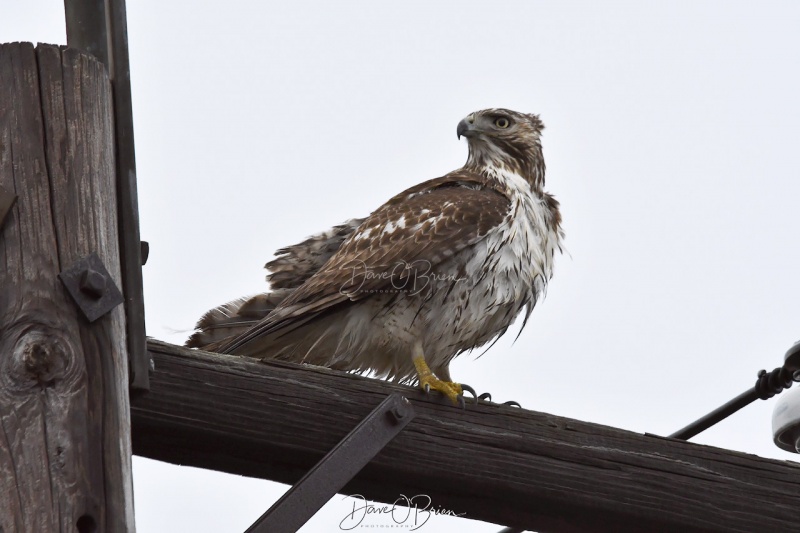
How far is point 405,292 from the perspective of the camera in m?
4.65

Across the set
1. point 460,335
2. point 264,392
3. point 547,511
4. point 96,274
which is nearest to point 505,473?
point 547,511

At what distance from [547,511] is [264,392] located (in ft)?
3.18

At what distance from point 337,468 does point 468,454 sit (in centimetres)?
53

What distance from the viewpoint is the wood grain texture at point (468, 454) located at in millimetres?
3361

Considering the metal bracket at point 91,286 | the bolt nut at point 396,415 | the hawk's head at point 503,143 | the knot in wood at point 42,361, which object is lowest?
the knot in wood at point 42,361

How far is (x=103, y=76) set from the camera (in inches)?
110

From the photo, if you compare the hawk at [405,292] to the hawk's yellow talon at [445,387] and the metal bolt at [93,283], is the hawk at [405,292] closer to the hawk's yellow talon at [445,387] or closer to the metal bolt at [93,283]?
the hawk's yellow talon at [445,387]

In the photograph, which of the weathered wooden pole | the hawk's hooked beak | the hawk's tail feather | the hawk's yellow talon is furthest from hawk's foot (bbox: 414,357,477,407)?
the hawk's hooked beak

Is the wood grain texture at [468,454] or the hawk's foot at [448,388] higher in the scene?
the hawk's foot at [448,388]

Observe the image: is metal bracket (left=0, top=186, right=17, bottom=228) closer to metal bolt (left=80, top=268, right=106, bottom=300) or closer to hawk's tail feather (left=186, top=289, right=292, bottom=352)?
metal bolt (left=80, top=268, right=106, bottom=300)

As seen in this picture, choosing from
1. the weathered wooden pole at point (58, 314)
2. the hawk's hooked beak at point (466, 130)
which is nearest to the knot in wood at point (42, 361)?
the weathered wooden pole at point (58, 314)

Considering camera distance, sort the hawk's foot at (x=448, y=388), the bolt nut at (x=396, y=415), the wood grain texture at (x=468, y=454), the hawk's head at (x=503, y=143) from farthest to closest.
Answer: the hawk's head at (x=503, y=143)
the hawk's foot at (x=448, y=388)
the bolt nut at (x=396, y=415)
the wood grain texture at (x=468, y=454)

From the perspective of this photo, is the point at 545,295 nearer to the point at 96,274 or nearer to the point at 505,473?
the point at 505,473

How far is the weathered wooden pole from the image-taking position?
2.43 metres
